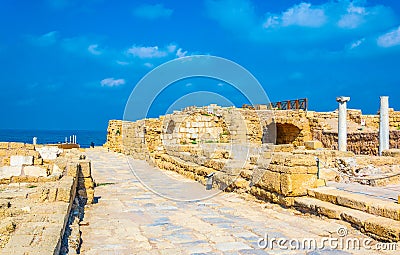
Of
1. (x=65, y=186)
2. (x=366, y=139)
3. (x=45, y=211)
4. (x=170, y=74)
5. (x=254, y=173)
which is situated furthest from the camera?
(x=366, y=139)

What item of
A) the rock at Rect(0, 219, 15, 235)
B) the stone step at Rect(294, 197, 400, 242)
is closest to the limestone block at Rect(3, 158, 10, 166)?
the rock at Rect(0, 219, 15, 235)

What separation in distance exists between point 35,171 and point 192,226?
4.34 meters

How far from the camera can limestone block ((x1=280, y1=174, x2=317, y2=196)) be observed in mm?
6562

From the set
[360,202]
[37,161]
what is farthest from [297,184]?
[37,161]

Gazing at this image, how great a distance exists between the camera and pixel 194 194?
347 inches

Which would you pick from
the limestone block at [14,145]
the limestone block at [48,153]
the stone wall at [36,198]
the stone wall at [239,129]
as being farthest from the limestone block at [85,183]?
the stone wall at [239,129]

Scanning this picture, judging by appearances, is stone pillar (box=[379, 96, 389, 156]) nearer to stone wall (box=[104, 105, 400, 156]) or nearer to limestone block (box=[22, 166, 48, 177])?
stone wall (box=[104, 105, 400, 156])

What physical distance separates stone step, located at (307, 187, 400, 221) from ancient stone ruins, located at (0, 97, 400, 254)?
14 mm

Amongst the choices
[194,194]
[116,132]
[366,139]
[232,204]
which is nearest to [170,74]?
[194,194]

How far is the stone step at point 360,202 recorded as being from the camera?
4.84 metres

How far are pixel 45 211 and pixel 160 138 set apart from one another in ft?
39.1

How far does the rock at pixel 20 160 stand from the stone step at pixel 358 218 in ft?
19.3

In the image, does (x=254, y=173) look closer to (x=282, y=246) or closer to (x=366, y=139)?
(x=282, y=246)

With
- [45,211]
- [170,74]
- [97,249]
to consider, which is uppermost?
[170,74]
